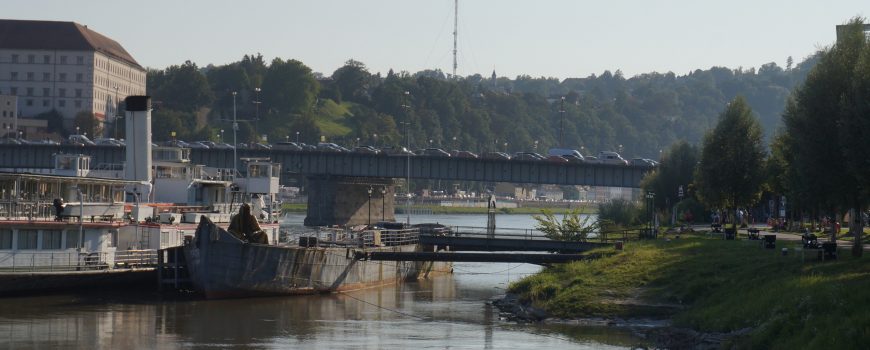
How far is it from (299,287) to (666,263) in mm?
16651

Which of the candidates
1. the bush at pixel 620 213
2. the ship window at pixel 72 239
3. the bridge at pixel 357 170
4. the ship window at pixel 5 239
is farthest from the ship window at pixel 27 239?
the bridge at pixel 357 170

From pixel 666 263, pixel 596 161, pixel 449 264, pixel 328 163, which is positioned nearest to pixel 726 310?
pixel 666 263

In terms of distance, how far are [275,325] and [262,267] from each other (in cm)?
942

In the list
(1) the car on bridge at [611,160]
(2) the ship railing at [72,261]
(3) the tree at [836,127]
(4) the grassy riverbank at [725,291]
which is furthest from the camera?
(1) the car on bridge at [611,160]

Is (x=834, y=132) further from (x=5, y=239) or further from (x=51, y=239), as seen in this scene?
(x=5, y=239)

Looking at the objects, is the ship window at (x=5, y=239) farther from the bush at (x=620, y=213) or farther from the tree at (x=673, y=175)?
the tree at (x=673, y=175)

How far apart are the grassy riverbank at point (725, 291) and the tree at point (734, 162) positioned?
11.7m

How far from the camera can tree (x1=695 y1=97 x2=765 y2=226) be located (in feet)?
269

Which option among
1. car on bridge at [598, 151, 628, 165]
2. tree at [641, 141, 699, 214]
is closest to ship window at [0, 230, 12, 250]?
tree at [641, 141, 699, 214]

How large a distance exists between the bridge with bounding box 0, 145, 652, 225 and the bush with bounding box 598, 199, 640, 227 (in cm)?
527

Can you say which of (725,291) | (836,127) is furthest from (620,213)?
(725,291)

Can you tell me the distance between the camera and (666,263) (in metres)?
59.2

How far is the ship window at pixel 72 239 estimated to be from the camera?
60.3 m

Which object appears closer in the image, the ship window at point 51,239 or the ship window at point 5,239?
the ship window at point 5,239
